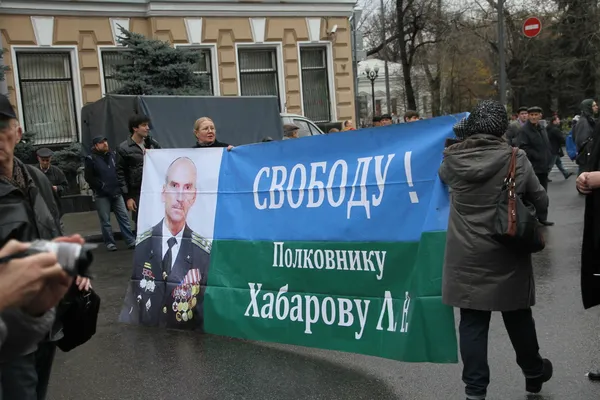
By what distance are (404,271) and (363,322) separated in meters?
0.48

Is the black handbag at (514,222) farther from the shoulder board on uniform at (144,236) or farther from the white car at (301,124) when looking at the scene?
the white car at (301,124)

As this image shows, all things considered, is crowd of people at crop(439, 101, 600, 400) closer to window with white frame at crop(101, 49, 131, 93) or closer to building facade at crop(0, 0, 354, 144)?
building facade at crop(0, 0, 354, 144)

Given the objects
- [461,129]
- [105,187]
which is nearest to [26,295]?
[461,129]

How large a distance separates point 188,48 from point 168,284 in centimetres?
1463

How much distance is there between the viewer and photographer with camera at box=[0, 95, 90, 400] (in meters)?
2.67

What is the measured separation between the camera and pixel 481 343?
362 cm

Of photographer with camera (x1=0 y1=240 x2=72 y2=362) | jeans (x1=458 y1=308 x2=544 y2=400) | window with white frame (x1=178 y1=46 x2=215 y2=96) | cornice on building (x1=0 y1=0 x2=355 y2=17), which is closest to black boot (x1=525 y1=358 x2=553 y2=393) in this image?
jeans (x1=458 y1=308 x2=544 y2=400)

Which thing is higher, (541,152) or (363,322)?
(541,152)

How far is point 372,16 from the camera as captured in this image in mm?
40031

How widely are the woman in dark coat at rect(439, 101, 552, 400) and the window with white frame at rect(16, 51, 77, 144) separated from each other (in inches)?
618

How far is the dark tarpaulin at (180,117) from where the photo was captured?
1255 cm

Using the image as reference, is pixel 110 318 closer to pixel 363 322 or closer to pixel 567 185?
pixel 363 322

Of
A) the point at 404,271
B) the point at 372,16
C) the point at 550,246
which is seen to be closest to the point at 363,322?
the point at 404,271

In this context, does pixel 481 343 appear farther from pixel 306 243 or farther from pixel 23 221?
pixel 23 221
